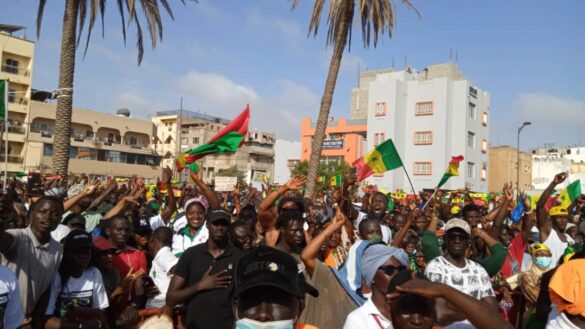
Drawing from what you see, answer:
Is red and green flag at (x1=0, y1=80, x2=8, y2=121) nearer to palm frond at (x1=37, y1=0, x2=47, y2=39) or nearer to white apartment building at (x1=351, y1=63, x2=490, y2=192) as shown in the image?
palm frond at (x1=37, y1=0, x2=47, y2=39)

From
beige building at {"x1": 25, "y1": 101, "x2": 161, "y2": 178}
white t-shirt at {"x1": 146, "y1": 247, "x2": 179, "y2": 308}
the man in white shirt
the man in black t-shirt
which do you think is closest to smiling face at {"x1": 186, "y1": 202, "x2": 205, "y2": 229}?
the man in white shirt

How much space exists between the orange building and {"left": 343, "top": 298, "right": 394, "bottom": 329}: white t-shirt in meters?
46.3

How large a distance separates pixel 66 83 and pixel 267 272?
10.8m

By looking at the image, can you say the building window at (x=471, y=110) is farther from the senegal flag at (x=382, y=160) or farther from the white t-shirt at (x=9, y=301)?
the white t-shirt at (x=9, y=301)

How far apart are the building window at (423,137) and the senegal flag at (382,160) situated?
37675mm

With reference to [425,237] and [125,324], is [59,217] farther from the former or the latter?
[425,237]

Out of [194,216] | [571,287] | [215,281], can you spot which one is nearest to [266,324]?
[571,287]

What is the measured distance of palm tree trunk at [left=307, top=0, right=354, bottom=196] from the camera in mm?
13195

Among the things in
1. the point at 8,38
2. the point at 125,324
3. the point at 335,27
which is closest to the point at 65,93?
the point at 335,27

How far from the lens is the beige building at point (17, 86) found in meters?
40.6

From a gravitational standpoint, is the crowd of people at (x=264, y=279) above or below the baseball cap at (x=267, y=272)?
below

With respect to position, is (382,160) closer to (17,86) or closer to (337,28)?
(337,28)

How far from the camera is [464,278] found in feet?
12.0

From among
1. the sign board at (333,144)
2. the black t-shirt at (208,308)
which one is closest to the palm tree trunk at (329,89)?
the black t-shirt at (208,308)
